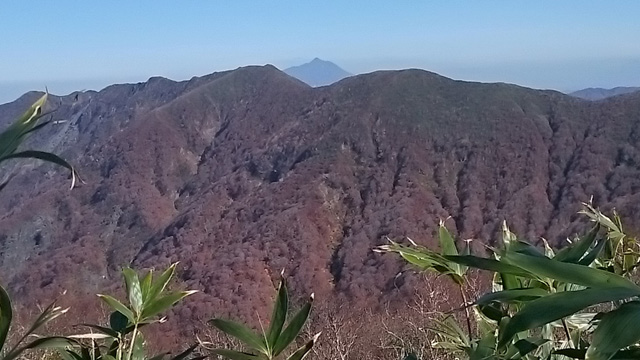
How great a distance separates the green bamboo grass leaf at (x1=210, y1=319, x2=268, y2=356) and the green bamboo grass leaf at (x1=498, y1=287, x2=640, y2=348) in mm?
516

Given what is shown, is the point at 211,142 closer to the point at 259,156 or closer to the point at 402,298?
the point at 259,156

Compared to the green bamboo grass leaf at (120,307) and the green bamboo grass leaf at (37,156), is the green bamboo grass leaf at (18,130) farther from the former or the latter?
the green bamboo grass leaf at (120,307)

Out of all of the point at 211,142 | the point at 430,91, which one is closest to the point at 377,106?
the point at 430,91

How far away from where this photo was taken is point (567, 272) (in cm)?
84

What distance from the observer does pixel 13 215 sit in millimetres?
53875

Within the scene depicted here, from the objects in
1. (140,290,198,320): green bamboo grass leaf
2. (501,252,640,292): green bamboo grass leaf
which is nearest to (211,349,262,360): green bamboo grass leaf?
(140,290,198,320): green bamboo grass leaf

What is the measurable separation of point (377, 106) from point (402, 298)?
944 inches

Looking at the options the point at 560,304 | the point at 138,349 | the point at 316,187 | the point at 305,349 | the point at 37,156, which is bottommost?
the point at 316,187

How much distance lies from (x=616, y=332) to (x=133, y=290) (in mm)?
864

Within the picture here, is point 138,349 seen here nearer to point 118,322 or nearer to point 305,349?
point 118,322

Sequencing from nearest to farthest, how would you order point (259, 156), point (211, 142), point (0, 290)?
point (0, 290) → point (259, 156) → point (211, 142)

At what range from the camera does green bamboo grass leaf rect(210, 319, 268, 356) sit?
125cm

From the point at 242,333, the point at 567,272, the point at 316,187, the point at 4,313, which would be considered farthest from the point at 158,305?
the point at 316,187

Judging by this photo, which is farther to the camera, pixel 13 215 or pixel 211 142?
pixel 211 142
